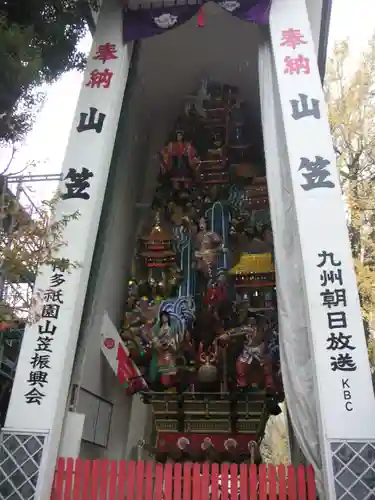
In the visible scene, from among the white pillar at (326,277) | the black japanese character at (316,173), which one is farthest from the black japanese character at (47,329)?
the black japanese character at (316,173)

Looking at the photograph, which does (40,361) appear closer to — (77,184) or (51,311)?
(51,311)

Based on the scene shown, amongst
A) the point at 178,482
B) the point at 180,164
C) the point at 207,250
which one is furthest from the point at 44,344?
the point at 180,164

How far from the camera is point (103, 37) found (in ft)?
20.8

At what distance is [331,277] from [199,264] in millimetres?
3299

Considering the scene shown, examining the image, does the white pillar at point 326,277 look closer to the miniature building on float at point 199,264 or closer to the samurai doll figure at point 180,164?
the miniature building on float at point 199,264

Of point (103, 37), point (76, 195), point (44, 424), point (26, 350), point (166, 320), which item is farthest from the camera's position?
A: point (166, 320)

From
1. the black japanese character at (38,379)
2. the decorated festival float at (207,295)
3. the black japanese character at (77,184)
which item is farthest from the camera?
the decorated festival float at (207,295)

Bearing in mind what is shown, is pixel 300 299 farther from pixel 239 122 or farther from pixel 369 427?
pixel 239 122

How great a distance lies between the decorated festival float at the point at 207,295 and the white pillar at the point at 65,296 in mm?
2355

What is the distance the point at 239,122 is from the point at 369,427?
5.74 meters

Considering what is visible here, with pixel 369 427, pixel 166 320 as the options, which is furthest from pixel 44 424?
pixel 166 320

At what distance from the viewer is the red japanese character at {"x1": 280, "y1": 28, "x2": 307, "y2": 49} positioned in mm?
5926

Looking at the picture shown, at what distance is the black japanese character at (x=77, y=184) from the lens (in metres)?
5.38

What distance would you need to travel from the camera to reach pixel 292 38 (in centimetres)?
598
